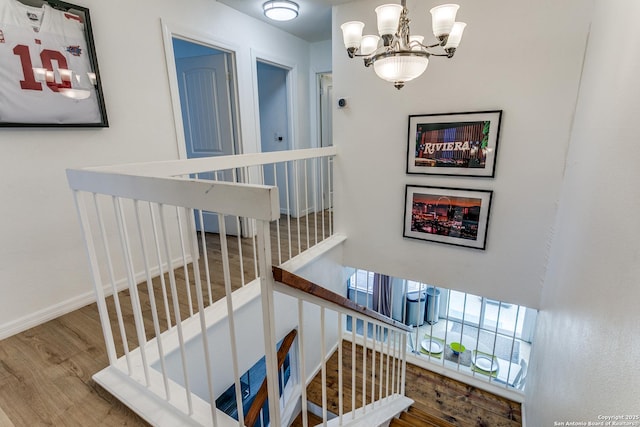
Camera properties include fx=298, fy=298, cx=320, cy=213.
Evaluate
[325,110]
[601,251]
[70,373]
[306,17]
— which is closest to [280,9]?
[306,17]

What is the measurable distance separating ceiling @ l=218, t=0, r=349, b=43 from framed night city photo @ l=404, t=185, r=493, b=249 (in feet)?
6.39

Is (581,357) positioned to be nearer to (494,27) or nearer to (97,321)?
(494,27)

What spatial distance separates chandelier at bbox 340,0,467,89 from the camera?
1427 mm

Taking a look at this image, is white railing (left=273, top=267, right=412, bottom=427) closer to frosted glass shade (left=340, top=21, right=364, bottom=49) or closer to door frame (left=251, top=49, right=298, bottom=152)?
frosted glass shade (left=340, top=21, right=364, bottom=49)

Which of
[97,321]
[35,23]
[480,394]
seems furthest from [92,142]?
[480,394]

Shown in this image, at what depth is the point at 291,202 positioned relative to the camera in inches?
174

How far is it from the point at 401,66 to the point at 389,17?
23cm

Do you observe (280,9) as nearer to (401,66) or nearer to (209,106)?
(209,106)

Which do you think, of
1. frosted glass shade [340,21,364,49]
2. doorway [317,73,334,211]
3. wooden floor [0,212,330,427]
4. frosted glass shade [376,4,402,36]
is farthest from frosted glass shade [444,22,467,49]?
doorway [317,73,334,211]

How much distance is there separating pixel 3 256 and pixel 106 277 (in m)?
0.58

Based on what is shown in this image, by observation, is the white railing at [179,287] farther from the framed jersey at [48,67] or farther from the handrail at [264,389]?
the framed jersey at [48,67]

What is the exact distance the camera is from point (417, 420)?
100 inches

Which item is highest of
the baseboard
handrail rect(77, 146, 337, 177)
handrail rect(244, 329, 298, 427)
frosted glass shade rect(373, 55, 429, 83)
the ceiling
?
the ceiling

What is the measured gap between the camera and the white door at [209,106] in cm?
316
